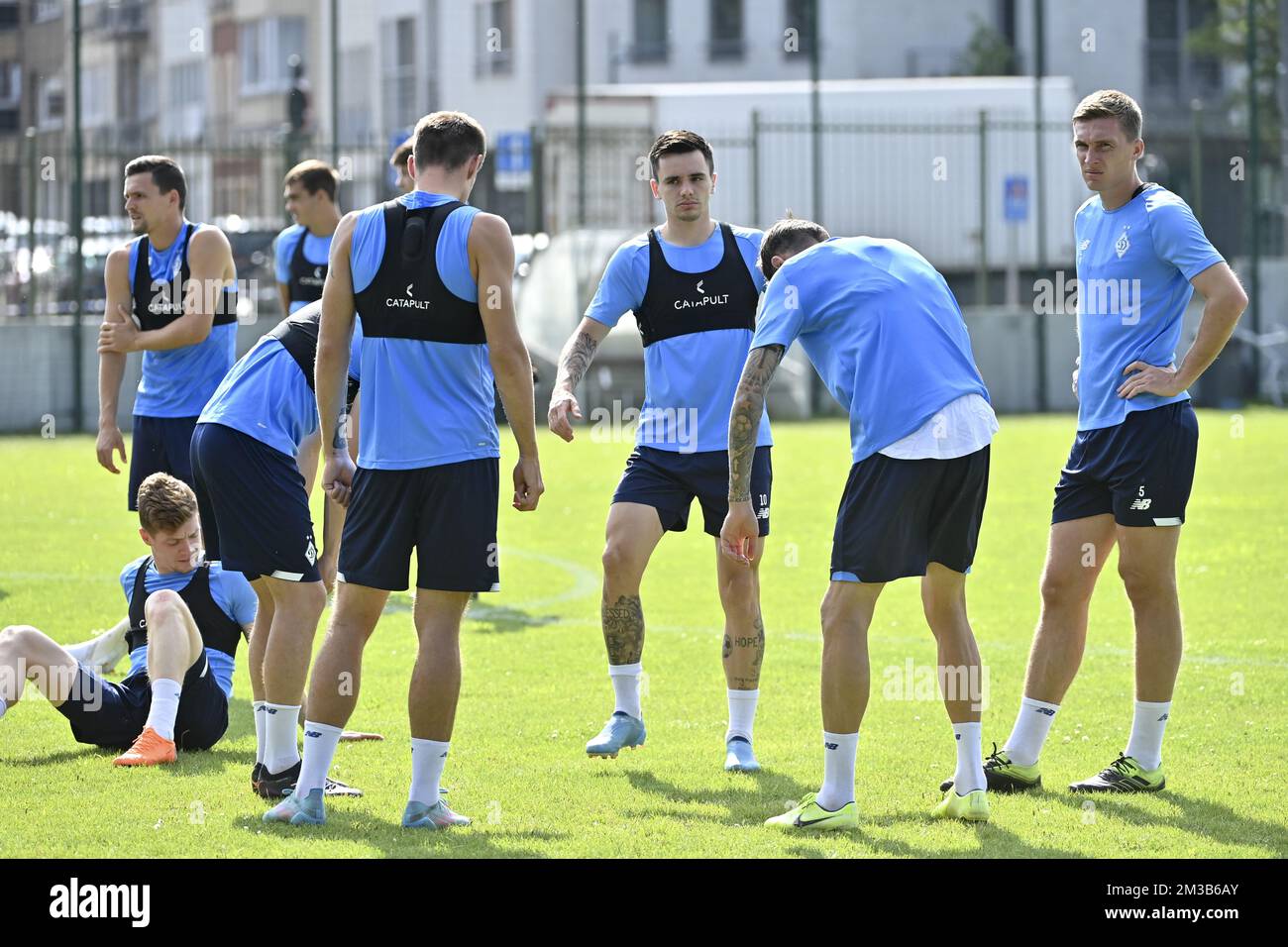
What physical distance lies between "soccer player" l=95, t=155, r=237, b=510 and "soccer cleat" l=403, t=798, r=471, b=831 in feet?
10.7

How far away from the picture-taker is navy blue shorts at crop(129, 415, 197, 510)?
877 cm

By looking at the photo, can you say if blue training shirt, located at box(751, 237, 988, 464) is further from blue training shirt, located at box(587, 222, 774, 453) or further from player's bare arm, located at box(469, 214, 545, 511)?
blue training shirt, located at box(587, 222, 774, 453)

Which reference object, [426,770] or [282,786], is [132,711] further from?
[426,770]

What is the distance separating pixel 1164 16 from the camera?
47.3 m

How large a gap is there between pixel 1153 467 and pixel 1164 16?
1732 inches

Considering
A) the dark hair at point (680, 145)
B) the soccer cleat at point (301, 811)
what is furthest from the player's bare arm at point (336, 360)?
the dark hair at point (680, 145)

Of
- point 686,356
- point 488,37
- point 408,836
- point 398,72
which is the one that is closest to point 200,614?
point 408,836

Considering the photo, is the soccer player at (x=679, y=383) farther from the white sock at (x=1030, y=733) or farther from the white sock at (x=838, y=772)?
the white sock at (x=838, y=772)

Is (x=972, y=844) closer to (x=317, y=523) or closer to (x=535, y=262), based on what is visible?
(x=317, y=523)

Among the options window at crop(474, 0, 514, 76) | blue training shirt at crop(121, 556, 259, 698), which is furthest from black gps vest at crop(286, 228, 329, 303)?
window at crop(474, 0, 514, 76)

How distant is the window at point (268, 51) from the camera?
53688 millimetres

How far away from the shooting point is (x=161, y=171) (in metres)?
8.64

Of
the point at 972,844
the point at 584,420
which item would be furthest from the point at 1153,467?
the point at 584,420

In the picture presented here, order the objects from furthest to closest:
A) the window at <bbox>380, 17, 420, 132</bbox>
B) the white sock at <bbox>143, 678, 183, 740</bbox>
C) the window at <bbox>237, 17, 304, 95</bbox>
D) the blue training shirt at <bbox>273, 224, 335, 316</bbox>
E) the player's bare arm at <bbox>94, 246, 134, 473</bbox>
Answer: the window at <bbox>237, 17, 304, 95</bbox> → the window at <bbox>380, 17, 420, 132</bbox> → the blue training shirt at <bbox>273, 224, 335, 316</bbox> → the player's bare arm at <bbox>94, 246, 134, 473</bbox> → the white sock at <bbox>143, 678, 183, 740</bbox>
